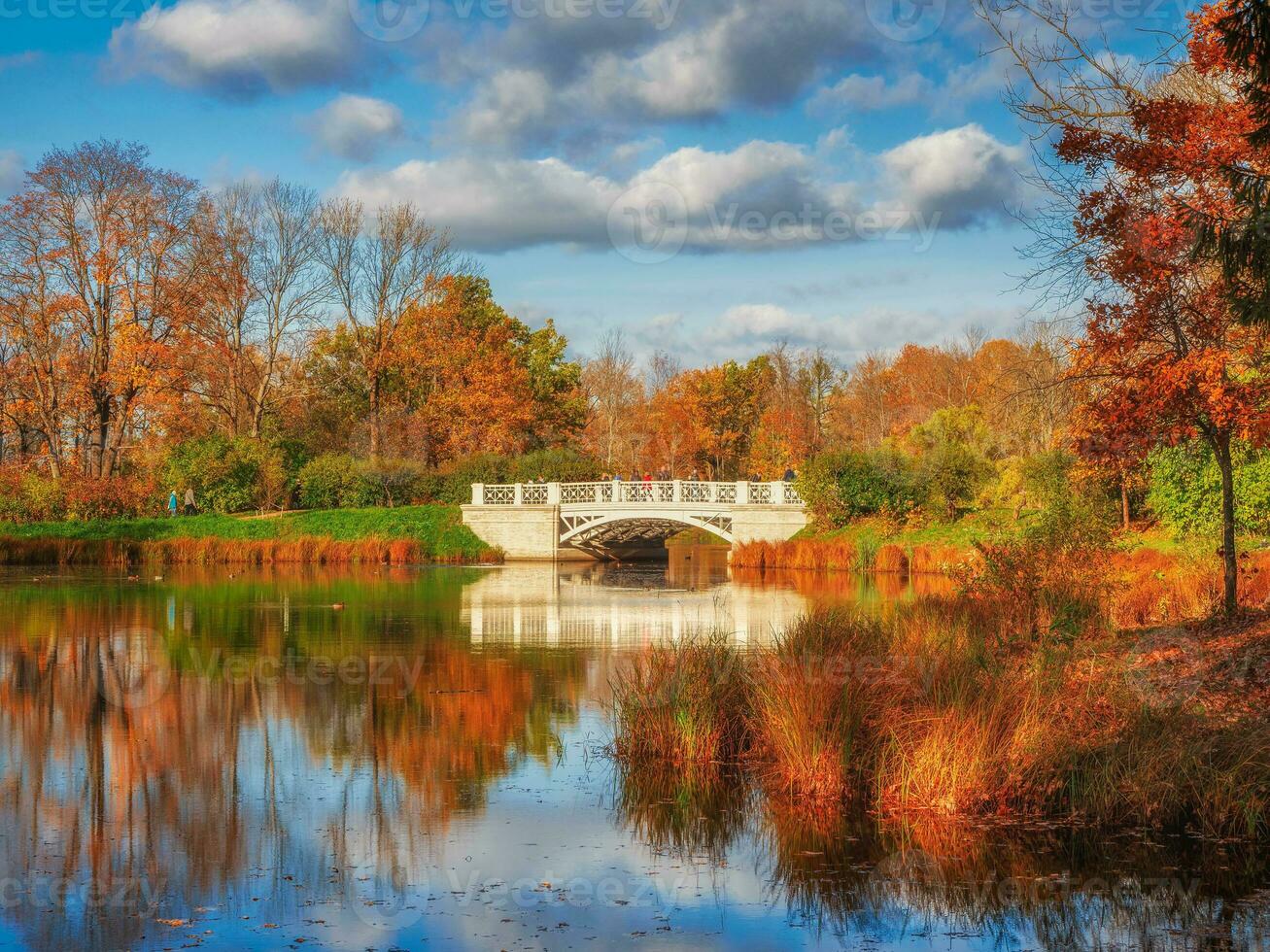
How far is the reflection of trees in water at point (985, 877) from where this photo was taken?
6.98 metres

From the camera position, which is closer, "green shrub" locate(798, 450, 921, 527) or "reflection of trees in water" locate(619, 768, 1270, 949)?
"reflection of trees in water" locate(619, 768, 1270, 949)

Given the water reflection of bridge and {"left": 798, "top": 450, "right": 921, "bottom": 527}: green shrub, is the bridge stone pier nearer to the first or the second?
{"left": 798, "top": 450, "right": 921, "bottom": 527}: green shrub

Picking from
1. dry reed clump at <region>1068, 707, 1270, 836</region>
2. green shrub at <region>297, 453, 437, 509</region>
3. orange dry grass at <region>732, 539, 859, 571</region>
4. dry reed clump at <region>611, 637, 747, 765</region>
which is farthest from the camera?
green shrub at <region>297, 453, 437, 509</region>

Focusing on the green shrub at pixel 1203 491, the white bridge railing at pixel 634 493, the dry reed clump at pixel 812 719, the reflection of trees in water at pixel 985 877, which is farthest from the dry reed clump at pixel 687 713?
the white bridge railing at pixel 634 493

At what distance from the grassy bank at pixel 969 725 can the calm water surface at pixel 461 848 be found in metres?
0.35

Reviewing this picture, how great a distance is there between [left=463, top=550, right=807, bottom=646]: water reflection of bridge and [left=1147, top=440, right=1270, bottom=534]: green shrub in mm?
7946

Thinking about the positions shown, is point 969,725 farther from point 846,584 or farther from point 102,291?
point 102,291

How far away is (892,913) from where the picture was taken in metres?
7.27

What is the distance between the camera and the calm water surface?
22.7 feet

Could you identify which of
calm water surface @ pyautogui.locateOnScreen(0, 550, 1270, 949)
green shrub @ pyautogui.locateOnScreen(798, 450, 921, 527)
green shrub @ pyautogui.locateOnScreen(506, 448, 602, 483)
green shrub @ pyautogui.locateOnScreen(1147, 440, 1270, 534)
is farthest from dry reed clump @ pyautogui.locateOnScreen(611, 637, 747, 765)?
green shrub @ pyautogui.locateOnScreen(506, 448, 602, 483)

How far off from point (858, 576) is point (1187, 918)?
24846mm

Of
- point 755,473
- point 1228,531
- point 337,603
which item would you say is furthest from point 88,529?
point 1228,531

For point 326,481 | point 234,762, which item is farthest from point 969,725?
point 326,481

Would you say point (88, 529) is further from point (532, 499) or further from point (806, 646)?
point (806, 646)
